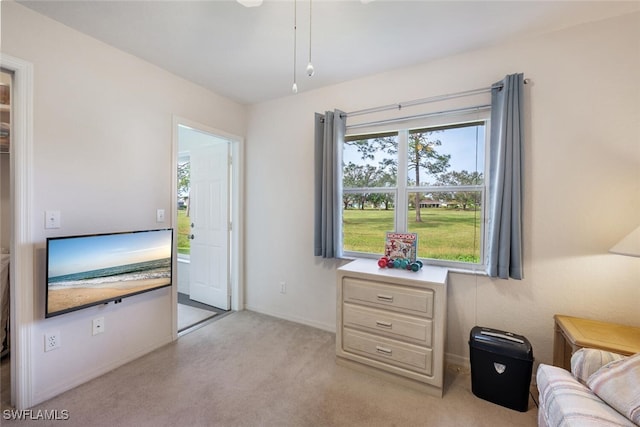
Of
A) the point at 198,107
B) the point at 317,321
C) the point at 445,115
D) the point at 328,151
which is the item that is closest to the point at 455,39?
the point at 445,115

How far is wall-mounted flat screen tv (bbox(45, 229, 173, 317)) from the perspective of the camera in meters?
1.73

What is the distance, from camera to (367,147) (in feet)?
8.80

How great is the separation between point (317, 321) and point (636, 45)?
3284 millimetres

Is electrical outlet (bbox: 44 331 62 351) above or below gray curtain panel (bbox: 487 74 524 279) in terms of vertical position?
below

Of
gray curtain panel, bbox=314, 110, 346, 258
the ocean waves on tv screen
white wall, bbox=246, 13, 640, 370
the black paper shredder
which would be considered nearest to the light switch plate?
the ocean waves on tv screen

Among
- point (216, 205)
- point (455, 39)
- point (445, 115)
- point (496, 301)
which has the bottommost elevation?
point (496, 301)

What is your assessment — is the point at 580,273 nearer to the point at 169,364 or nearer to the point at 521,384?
the point at 521,384

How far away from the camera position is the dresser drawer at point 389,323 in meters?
1.87

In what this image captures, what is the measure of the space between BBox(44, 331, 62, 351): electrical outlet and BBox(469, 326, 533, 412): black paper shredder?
2.88m

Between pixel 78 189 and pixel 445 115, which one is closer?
pixel 78 189

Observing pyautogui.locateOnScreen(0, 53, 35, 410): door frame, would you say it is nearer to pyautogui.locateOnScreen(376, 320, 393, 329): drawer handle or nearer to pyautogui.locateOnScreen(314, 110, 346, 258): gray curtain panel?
pyautogui.locateOnScreen(314, 110, 346, 258): gray curtain panel

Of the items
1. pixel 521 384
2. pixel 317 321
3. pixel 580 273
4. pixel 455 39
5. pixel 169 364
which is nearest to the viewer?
pixel 521 384

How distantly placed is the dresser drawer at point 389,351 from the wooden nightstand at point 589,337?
83 cm

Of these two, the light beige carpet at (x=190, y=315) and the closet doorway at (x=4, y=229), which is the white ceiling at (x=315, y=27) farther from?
the light beige carpet at (x=190, y=315)
